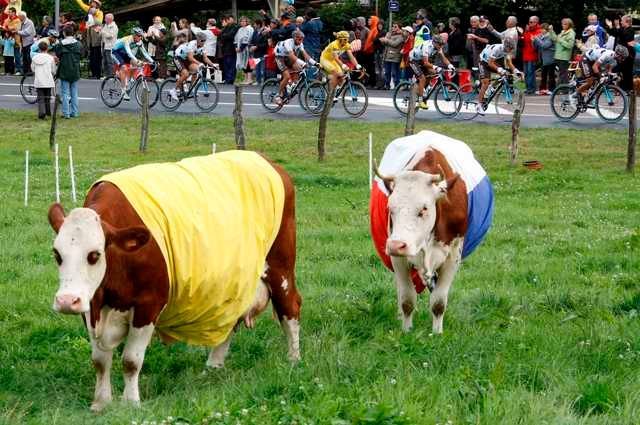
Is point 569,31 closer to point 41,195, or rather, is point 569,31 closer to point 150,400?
point 41,195

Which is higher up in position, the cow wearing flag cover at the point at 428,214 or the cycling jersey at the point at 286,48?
the cycling jersey at the point at 286,48

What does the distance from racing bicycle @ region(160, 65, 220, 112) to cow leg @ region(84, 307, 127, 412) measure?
1849 centimetres

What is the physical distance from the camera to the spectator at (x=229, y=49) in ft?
104

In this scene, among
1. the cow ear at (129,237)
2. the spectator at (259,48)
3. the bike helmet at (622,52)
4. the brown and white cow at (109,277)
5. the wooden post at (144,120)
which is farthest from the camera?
the spectator at (259,48)

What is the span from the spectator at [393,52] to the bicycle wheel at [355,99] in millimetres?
3905

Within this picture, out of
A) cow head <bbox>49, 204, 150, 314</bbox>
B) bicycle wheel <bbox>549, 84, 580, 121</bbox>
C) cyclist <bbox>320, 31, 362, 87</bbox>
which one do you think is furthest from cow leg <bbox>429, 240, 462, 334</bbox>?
bicycle wheel <bbox>549, 84, 580, 121</bbox>

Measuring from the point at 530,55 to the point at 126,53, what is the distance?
9.76 meters

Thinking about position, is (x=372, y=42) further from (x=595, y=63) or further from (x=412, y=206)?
(x=412, y=206)

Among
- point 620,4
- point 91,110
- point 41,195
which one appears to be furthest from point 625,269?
point 620,4

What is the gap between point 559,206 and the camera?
1518 centimetres

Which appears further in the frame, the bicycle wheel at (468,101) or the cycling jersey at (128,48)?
the cycling jersey at (128,48)

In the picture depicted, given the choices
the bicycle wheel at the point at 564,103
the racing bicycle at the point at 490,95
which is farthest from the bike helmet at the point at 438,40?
the bicycle wheel at the point at 564,103

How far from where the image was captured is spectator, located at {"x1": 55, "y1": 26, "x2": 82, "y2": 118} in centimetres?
2452

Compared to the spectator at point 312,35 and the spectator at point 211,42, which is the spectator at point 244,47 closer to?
the spectator at point 211,42
